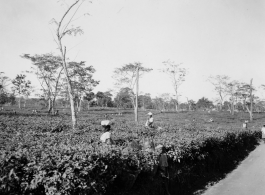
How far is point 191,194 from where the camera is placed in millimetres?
6270

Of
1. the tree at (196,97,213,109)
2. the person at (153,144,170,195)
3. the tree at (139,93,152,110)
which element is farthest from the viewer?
the tree at (196,97,213,109)

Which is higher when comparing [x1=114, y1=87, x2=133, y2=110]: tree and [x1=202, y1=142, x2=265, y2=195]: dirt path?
[x1=114, y1=87, x2=133, y2=110]: tree

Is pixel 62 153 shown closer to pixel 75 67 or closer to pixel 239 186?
pixel 239 186

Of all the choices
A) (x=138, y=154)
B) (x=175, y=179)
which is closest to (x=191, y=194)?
(x=175, y=179)

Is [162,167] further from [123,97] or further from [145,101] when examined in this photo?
[145,101]

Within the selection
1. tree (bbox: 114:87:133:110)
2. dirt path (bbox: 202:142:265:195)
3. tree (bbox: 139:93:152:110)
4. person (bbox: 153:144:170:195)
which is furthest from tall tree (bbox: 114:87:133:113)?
person (bbox: 153:144:170:195)

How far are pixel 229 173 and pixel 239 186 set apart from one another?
6.35ft

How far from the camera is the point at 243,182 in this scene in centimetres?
Result: 773

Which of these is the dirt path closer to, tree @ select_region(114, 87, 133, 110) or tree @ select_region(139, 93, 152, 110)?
tree @ select_region(114, 87, 133, 110)

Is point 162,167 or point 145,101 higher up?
point 145,101

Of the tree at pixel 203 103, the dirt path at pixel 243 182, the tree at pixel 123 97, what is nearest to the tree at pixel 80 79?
the tree at pixel 123 97

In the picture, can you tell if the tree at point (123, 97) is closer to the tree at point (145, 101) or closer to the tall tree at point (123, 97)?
the tall tree at point (123, 97)

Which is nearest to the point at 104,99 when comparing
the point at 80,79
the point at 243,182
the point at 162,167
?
the point at 80,79

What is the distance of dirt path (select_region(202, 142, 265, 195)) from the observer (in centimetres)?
668
